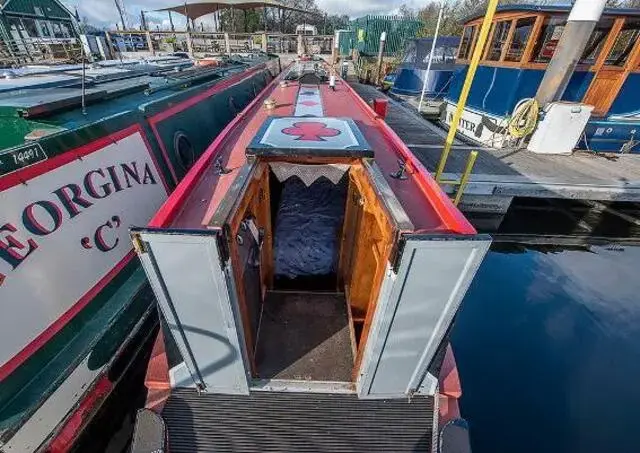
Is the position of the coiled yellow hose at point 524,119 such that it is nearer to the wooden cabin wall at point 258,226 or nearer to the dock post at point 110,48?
the wooden cabin wall at point 258,226

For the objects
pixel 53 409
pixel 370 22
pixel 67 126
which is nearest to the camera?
pixel 53 409

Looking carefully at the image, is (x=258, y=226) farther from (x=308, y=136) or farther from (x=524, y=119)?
(x=524, y=119)

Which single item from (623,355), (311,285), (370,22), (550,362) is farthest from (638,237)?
(370,22)

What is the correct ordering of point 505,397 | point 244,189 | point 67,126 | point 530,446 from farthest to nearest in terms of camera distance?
point 505,397 < point 530,446 < point 67,126 < point 244,189

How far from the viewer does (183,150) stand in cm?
469

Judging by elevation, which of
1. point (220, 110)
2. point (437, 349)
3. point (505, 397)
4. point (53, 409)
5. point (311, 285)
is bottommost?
point (505, 397)

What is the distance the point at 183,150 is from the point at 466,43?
35.5 feet

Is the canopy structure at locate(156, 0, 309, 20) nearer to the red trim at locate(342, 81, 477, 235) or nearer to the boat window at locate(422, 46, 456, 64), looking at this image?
the boat window at locate(422, 46, 456, 64)

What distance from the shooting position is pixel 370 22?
85.6ft

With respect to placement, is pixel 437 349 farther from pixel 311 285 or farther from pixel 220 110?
pixel 220 110

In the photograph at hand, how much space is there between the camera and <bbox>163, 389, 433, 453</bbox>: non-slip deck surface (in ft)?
8.13

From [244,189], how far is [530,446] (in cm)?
403

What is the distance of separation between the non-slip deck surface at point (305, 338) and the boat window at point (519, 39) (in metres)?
8.89

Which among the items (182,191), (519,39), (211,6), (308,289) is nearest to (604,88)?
(519,39)
